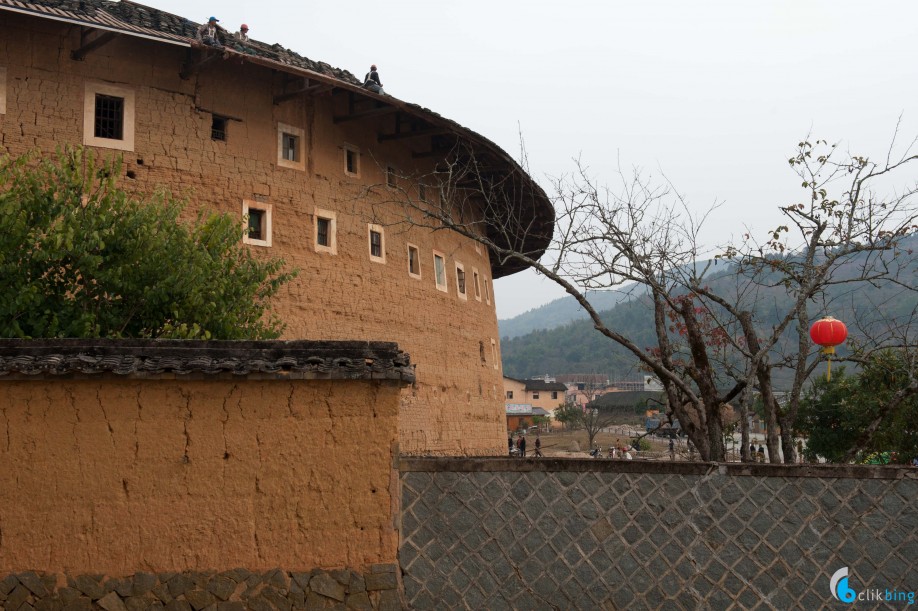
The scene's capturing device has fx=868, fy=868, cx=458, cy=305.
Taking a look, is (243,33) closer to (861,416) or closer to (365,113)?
(365,113)

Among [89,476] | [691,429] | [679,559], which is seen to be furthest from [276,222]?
[679,559]

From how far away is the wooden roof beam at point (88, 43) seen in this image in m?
15.4

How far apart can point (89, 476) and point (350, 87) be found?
40.0 feet

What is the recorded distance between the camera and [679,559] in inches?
268

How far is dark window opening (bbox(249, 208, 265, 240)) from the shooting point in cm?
1734

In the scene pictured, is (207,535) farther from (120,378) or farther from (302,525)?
(120,378)

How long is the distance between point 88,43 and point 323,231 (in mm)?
5715

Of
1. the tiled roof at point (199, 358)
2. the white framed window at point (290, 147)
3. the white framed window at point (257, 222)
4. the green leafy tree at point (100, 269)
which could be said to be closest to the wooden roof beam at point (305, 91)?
the white framed window at point (290, 147)

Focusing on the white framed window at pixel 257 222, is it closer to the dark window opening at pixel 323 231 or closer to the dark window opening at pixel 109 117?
the dark window opening at pixel 323 231

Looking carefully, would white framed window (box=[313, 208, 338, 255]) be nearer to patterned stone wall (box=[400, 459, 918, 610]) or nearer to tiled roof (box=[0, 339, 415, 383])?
tiled roof (box=[0, 339, 415, 383])

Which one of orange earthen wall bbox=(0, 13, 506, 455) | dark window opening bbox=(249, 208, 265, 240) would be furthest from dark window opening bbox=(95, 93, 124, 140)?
dark window opening bbox=(249, 208, 265, 240)

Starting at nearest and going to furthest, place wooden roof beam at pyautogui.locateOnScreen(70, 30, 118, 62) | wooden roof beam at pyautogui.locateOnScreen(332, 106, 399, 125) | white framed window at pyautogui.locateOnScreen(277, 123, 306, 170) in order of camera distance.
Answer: wooden roof beam at pyautogui.locateOnScreen(70, 30, 118, 62) < white framed window at pyautogui.locateOnScreen(277, 123, 306, 170) < wooden roof beam at pyautogui.locateOnScreen(332, 106, 399, 125)

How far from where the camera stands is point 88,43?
15633 millimetres

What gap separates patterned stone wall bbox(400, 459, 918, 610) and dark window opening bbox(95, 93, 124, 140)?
12.0 m
